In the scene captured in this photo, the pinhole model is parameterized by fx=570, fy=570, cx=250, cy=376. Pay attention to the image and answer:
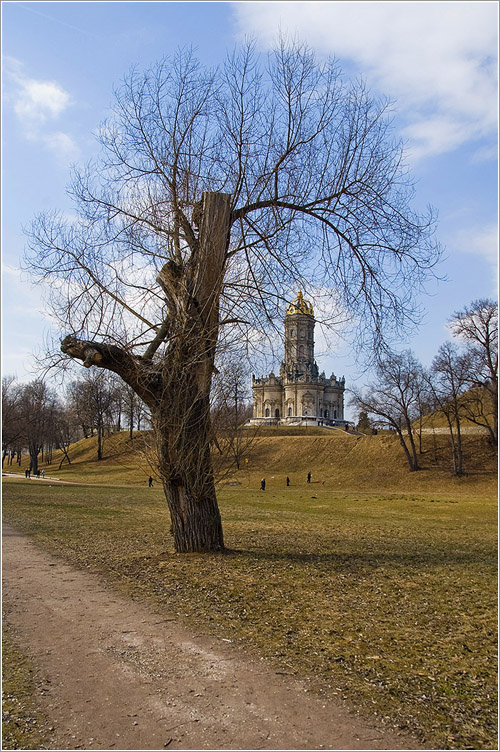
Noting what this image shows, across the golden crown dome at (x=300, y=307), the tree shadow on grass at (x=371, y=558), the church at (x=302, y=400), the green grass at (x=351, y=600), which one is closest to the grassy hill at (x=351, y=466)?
the green grass at (x=351, y=600)

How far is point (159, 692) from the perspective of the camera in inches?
181

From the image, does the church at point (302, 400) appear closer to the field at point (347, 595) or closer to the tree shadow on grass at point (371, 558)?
the field at point (347, 595)

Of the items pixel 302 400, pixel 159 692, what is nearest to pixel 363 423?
pixel 302 400

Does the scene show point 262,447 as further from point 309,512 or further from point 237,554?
point 237,554

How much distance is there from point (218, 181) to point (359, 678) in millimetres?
7804

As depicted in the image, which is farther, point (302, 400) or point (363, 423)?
point (302, 400)

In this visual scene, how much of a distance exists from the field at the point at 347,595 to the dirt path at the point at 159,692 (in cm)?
34

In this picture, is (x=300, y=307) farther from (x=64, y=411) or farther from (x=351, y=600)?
(x=64, y=411)

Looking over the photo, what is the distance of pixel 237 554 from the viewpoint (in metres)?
10.2

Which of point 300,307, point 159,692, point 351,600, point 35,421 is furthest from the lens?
point 35,421

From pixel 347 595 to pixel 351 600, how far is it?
0.24 m

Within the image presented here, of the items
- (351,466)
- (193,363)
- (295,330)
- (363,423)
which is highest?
(295,330)

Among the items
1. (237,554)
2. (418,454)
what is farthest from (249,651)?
(418,454)

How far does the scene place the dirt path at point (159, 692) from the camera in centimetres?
388
